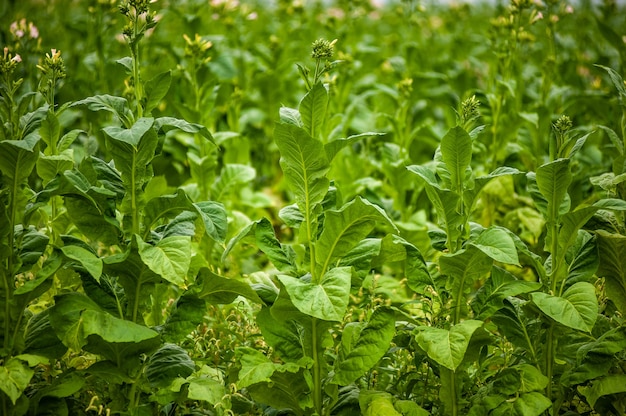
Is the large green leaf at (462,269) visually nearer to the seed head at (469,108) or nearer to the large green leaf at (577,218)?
the large green leaf at (577,218)

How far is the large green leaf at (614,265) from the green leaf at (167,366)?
160 cm

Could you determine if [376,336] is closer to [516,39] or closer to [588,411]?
[588,411]

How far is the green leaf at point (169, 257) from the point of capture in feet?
7.96

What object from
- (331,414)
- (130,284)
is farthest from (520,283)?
(130,284)

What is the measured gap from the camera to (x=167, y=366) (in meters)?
2.73

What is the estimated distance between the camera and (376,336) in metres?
2.69

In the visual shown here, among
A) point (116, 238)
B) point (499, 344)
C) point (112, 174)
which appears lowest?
point (499, 344)

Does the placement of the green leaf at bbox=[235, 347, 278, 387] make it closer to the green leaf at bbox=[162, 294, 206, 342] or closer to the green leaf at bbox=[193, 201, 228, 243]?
the green leaf at bbox=[162, 294, 206, 342]

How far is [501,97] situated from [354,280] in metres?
2.23

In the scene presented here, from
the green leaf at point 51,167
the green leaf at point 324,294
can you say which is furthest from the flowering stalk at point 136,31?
the green leaf at point 324,294

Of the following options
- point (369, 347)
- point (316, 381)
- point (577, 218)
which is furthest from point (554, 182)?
point (316, 381)

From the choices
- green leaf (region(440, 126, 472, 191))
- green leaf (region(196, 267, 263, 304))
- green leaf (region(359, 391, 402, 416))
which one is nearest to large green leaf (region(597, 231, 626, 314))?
green leaf (region(440, 126, 472, 191))

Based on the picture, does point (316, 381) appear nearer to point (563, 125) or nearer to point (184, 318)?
point (184, 318)

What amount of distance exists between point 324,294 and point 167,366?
68 centimetres
